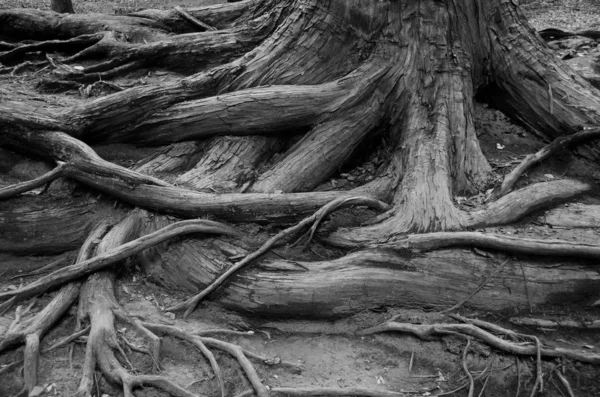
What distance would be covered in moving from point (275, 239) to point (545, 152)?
2.37m

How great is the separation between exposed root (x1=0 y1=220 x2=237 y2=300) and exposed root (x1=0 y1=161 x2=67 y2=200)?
0.82 meters

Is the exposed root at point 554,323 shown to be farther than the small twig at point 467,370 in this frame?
Yes

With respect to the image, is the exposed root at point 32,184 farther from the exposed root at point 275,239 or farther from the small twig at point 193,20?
the small twig at point 193,20

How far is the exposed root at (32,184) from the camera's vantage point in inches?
160

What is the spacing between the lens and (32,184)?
4.10m

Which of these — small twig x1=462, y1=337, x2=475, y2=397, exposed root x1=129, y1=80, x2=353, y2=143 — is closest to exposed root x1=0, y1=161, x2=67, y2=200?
exposed root x1=129, y1=80, x2=353, y2=143

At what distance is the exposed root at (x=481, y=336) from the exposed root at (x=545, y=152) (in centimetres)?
123

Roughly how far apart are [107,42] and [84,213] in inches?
102

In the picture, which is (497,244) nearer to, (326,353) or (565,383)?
(565,383)

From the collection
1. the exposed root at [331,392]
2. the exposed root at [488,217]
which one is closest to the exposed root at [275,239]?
the exposed root at [488,217]

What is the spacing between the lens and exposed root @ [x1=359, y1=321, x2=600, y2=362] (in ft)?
10.7

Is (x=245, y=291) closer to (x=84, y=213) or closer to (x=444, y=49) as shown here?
(x=84, y=213)

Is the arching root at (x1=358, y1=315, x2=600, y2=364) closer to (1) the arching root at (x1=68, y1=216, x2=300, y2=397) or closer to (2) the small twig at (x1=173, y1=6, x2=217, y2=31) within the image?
(1) the arching root at (x1=68, y1=216, x2=300, y2=397)

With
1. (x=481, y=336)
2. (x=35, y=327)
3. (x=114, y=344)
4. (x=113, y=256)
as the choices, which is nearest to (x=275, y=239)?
(x=113, y=256)
